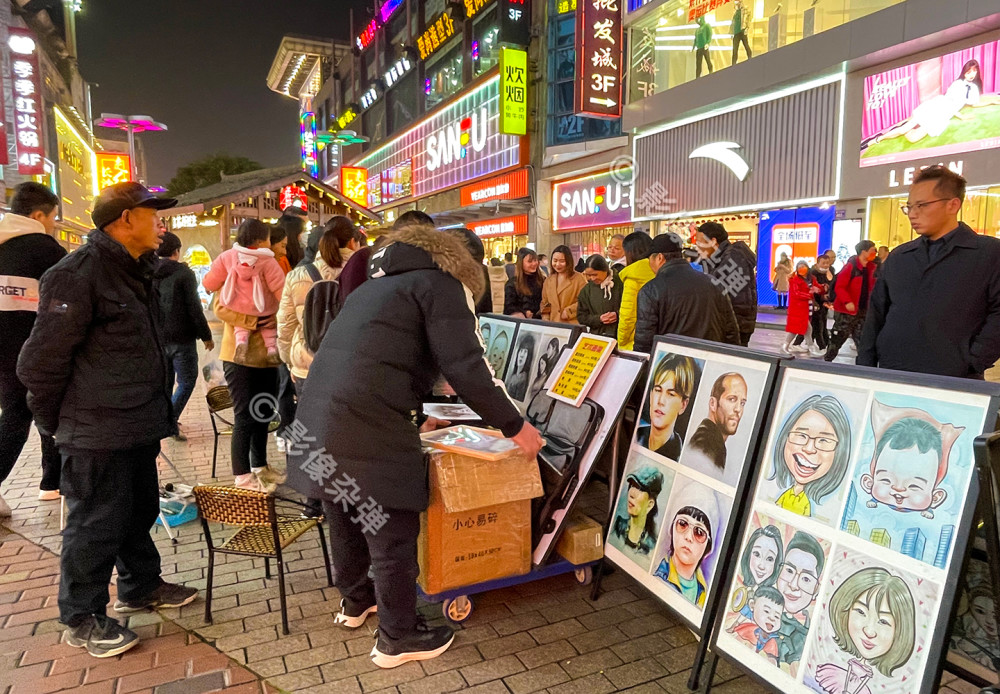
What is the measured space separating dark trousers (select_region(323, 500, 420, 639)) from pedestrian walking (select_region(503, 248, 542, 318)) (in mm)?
5204

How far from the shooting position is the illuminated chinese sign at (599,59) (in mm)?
17703

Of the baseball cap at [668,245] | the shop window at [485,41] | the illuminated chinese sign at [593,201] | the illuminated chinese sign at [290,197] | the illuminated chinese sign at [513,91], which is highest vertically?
the shop window at [485,41]

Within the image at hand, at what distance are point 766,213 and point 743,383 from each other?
45.8ft

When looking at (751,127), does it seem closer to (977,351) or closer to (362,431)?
(977,351)

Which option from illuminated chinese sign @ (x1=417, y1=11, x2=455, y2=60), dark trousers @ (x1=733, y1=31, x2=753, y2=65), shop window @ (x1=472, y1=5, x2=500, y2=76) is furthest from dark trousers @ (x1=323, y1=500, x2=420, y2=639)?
illuminated chinese sign @ (x1=417, y1=11, x2=455, y2=60)

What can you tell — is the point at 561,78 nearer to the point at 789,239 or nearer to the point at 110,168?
the point at 789,239

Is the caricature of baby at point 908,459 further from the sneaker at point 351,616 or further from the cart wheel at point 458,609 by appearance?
the sneaker at point 351,616

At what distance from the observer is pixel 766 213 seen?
1519cm

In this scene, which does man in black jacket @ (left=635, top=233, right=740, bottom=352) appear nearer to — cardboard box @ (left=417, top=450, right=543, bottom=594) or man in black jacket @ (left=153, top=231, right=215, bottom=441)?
cardboard box @ (left=417, top=450, right=543, bottom=594)

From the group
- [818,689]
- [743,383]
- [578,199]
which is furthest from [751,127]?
[818,689]

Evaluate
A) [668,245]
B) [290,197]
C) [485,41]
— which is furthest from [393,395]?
[485,41]

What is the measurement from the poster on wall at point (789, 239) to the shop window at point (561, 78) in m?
9.28

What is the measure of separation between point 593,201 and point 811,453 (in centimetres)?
1978

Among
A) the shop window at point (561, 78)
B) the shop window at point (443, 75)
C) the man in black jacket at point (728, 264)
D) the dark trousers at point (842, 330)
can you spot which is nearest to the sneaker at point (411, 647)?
the man in black jacket at point (728, 264)
